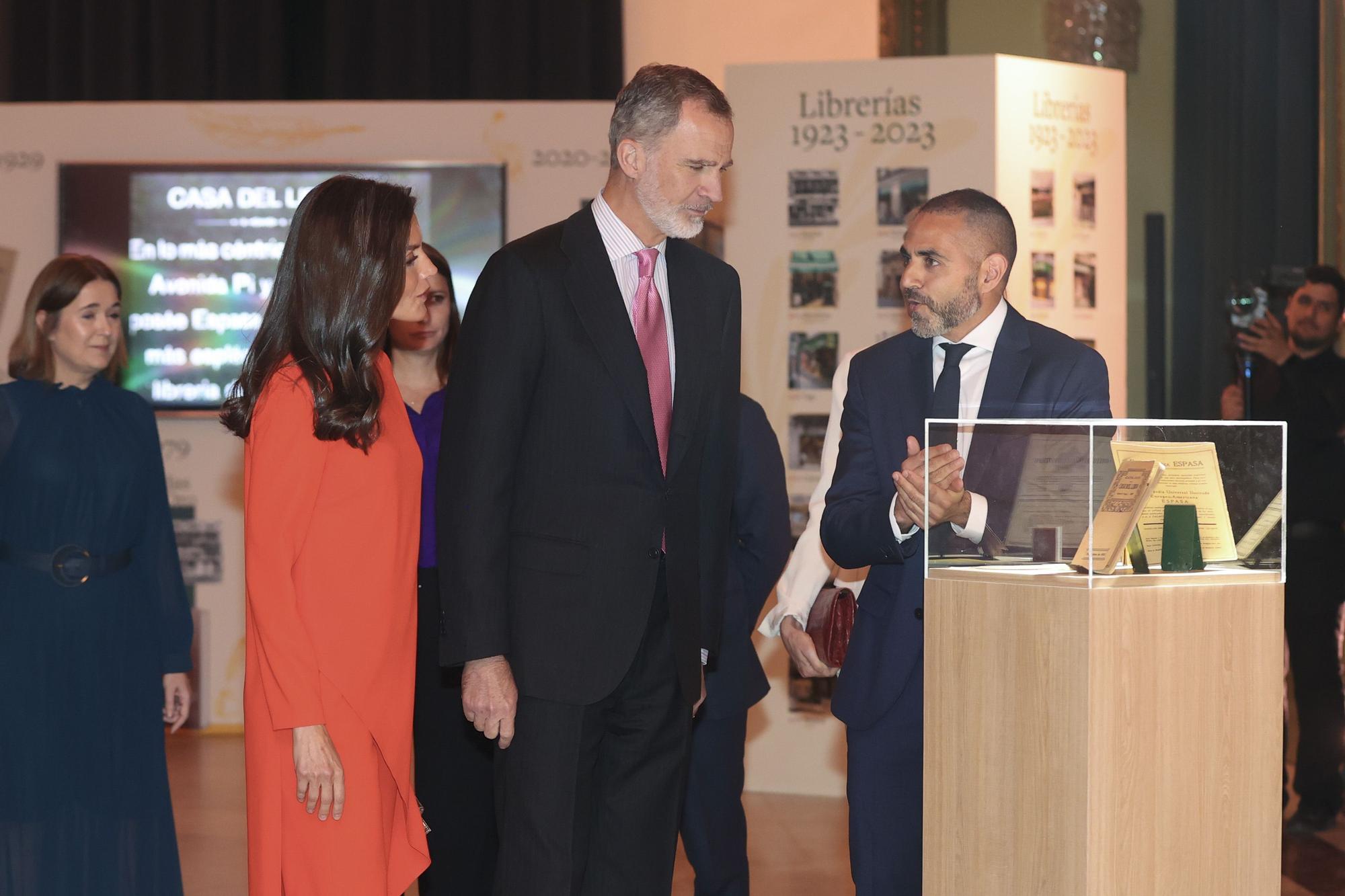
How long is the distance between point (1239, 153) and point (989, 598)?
5.17 meters

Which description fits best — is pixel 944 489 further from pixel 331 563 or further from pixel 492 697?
pixel 331 563

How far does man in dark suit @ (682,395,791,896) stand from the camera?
338 centimetres

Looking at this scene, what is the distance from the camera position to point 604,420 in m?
2.40

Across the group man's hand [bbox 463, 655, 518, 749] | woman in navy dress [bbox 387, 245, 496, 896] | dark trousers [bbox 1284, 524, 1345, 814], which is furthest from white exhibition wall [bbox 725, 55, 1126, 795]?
man's hand [bbox 463, 655, 518, 749]

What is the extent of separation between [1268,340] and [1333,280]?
0.29m

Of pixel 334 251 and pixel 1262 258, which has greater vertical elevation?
pixel 1262 258

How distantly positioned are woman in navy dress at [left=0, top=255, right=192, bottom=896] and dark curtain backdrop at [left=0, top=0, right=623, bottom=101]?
4.34 meters

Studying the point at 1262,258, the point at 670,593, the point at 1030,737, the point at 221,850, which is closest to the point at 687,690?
the point at 670,593

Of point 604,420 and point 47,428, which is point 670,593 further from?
point 47,428

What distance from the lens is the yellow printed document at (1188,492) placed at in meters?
1.96

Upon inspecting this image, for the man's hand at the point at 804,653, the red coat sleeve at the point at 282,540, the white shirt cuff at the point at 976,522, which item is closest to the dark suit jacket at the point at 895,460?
the man's hand at the point at 804,653

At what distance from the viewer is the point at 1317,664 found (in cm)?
500

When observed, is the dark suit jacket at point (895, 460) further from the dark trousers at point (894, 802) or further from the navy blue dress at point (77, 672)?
the navy blue dress at point (77, 672)

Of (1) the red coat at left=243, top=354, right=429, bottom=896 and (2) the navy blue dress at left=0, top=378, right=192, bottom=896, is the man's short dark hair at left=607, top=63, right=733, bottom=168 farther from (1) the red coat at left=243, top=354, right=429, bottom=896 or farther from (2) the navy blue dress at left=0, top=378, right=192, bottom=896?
(2) the navy blue dress at left=0, top=378, right=192, bottom=896
